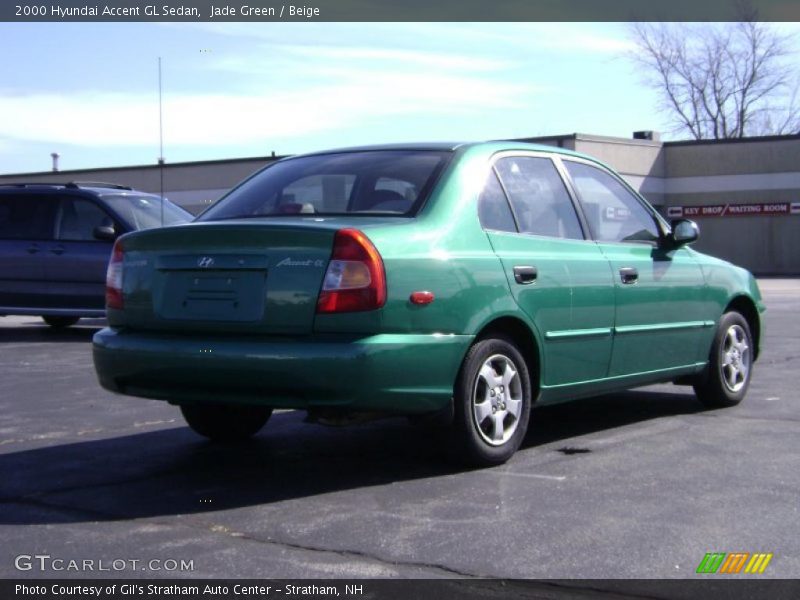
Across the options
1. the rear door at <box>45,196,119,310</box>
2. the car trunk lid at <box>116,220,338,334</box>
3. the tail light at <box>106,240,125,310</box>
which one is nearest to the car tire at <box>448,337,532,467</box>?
the car trunk lid at <box>116,220,338,334</box>

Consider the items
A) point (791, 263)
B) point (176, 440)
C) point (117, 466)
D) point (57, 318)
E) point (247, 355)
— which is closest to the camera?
point (247, 355)

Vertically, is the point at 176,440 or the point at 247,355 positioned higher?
the point at 247,355

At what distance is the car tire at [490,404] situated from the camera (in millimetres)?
5488

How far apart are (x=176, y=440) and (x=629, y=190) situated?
3.17 metres

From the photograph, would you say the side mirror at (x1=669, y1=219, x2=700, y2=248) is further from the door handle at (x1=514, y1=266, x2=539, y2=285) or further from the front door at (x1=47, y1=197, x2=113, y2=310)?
the front door at (x1=47, y1=197, x2=113, y2=310)

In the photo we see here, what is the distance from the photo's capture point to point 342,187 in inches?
236

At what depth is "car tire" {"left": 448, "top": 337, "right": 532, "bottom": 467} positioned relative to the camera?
5.49m

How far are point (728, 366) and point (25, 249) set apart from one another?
28.2ft

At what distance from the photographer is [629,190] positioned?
7.27 m

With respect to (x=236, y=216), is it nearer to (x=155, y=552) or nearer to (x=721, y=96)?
(x=155, y=552)

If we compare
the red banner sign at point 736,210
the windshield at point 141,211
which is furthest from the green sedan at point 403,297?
the red banner sign at point 736,210

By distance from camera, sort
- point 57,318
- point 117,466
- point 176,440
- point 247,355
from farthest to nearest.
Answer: point 57,318 → point 176,440 → point 117,466 → point 247,355

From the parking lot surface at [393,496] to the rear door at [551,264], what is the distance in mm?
536

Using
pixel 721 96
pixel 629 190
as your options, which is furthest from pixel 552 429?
pixel 721 96
